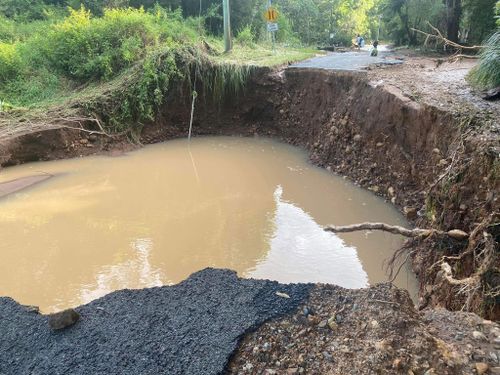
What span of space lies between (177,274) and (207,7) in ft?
46.2

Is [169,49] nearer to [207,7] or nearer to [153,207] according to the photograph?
[153,207]

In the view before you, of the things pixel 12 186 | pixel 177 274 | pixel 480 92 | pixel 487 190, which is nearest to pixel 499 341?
pixel 487 190

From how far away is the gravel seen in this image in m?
2.82

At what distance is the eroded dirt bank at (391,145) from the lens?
3.59 metres

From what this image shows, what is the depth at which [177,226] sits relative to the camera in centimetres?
598

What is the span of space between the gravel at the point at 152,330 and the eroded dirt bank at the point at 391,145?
4.50 ft

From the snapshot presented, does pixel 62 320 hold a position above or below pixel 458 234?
below

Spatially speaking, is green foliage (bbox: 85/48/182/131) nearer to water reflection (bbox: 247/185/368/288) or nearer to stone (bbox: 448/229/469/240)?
water reflection (bbox: 247/185/368/288)

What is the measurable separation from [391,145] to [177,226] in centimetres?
359

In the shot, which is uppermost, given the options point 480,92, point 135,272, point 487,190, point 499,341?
point 480,92

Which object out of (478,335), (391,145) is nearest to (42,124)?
(391,145)

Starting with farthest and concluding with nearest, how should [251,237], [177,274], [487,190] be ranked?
[251,237] → [177,274] → [487,190]

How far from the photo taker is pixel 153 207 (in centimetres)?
665

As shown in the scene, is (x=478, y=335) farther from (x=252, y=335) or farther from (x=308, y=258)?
(x=308, y=258)
